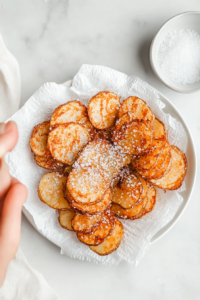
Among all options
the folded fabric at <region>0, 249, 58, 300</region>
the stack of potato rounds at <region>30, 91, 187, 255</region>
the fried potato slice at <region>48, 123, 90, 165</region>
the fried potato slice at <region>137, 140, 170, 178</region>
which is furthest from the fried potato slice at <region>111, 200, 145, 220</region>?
the folded fabric at <region>0, 249, 58, 300</region>

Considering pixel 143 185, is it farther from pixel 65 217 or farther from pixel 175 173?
pixel 65 217

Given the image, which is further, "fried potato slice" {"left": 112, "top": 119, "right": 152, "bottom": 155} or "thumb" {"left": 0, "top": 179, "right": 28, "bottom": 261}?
"fried potato slice" {"left": 112, "top": 119, "right": 152, "bottom": 155}

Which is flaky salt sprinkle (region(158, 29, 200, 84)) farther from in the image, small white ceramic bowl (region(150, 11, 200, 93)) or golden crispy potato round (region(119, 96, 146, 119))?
golden crispy potato round (region(119, 96, 146, 119))

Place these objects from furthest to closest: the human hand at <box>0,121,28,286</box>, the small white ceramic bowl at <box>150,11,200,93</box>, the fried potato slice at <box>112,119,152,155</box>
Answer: the small white ceramic bowl at <box>150,11,200,93</box>
the fried potato slice at <box>112,119,152,155</box>
the human hand at <box>0,121,28,286</box>

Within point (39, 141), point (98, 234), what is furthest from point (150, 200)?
point (39, 141)

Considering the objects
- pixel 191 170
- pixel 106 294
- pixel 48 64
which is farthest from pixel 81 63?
pixel 106 294

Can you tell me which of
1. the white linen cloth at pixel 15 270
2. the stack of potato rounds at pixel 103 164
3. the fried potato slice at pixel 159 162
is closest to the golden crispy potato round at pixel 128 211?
the stack of potato rounds at pixel 103 164
